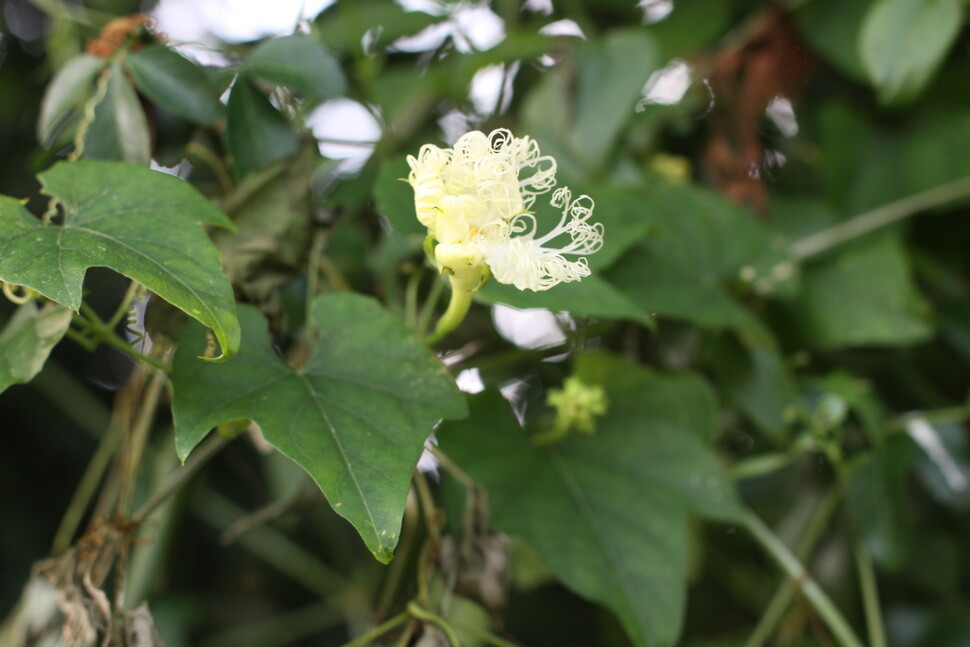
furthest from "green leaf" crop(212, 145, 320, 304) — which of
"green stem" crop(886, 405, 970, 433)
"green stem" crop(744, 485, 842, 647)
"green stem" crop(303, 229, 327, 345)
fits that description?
"green stem" crop(886, 405, 970, 433)

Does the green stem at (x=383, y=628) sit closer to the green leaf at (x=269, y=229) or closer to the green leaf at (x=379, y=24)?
the green leaf at (x=269, y=229)

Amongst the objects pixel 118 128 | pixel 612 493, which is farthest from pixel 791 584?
pixel 118 128

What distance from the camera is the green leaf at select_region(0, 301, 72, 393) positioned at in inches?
17.1

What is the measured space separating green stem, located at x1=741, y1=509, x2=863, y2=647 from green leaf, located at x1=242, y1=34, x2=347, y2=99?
481 mm

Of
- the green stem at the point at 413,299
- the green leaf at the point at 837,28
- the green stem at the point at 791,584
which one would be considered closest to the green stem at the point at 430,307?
the green stem at the point at 413,299

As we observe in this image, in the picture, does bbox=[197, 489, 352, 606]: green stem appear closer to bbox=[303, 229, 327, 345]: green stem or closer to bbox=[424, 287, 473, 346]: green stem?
bbox=[303, 229, 327, 345]: green stem

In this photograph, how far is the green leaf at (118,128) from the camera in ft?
1.94

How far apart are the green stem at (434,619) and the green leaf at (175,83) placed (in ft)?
1.26

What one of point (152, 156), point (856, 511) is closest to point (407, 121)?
point (152, 156)

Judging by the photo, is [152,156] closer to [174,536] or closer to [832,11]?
[174,536]

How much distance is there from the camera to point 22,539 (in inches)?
46.4

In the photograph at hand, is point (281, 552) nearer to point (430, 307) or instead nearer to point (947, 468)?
point (430, 307)

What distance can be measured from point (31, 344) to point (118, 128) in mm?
218

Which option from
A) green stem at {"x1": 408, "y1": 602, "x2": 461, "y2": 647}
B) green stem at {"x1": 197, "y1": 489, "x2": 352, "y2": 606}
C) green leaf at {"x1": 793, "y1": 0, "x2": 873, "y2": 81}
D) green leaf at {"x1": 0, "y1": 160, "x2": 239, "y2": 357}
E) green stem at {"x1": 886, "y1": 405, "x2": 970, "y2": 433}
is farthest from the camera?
green stem at {"x1": 197, "y1": 489, "x2": 352, "y2": 606}
